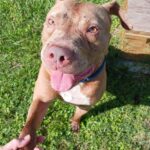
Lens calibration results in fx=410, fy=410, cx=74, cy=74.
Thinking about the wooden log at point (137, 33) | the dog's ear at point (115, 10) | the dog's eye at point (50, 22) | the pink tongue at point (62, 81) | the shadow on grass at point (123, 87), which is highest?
the dog's eye at point (50, 22)

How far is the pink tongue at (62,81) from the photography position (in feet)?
11.9

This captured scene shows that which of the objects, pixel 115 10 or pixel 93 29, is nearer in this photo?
pixel 93 29

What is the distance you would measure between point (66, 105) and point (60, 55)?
199 cm

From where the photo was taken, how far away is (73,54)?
10.5 feet

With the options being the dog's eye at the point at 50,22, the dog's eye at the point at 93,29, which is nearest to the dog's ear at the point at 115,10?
the dog's eye at the point at 93,29

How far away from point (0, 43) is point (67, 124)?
1532mm

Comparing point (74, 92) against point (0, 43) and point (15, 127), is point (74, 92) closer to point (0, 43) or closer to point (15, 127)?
point (15, 127)

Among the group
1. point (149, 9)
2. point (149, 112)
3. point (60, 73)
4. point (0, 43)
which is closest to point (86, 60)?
point (60, 73)

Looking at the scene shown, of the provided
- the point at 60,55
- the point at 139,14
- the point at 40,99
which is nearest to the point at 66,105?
the point at 40,99

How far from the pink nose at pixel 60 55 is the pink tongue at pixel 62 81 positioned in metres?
0.41

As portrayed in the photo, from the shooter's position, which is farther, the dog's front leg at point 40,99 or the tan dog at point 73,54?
the dog's front leg at point 40,99

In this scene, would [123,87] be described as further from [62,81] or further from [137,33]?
[62,81]

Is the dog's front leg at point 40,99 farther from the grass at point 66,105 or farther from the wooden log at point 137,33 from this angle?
the wooden log at point 137,33

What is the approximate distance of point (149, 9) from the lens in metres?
4.67
